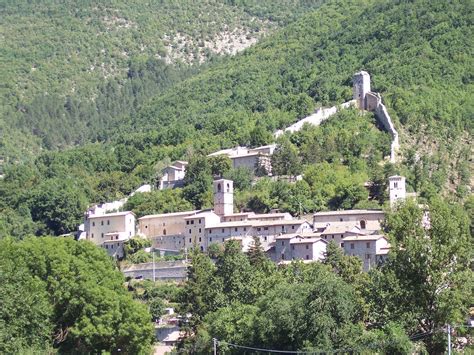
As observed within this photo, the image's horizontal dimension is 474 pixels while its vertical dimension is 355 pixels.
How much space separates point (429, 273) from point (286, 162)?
183 ft

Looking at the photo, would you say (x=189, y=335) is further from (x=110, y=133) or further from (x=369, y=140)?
(x=110, y=133)

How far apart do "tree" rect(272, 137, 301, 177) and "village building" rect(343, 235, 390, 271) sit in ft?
63.4

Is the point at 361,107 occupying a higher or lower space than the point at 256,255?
higher

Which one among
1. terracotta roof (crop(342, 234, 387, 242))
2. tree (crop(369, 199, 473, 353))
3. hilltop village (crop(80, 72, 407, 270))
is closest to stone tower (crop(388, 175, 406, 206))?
hilltop village (crop(80, 72, 407, 270))

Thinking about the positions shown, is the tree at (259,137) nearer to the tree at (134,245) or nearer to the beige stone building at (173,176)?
the beige stone building at (173,176)

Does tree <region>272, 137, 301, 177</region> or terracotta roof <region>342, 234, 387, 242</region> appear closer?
terracotta roof <region>342, 234, 387, 242</region>

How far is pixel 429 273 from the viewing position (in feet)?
164

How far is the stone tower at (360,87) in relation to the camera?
4845 inches

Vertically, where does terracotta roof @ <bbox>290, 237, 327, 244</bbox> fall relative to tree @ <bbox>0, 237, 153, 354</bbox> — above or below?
above

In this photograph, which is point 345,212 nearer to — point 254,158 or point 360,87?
point 254,158

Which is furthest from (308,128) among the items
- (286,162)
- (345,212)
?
(345,212)

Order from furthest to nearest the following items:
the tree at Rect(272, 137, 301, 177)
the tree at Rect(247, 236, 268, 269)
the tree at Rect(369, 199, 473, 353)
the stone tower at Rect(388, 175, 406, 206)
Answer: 1. the tree at Rect(272, 137, 301, 177)
2. the stone tower at Rect(388, 175, 406, 206)
3. the tree at Rect(247, 236, 268, 269)
4. the tree at Rect(369, 199, 473, 353)

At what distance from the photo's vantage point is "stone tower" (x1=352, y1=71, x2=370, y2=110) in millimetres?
123062

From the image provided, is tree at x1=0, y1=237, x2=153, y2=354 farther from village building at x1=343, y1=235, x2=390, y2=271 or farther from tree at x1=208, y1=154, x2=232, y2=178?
tree at x1=208, y1=154, x2=232, y2=178
